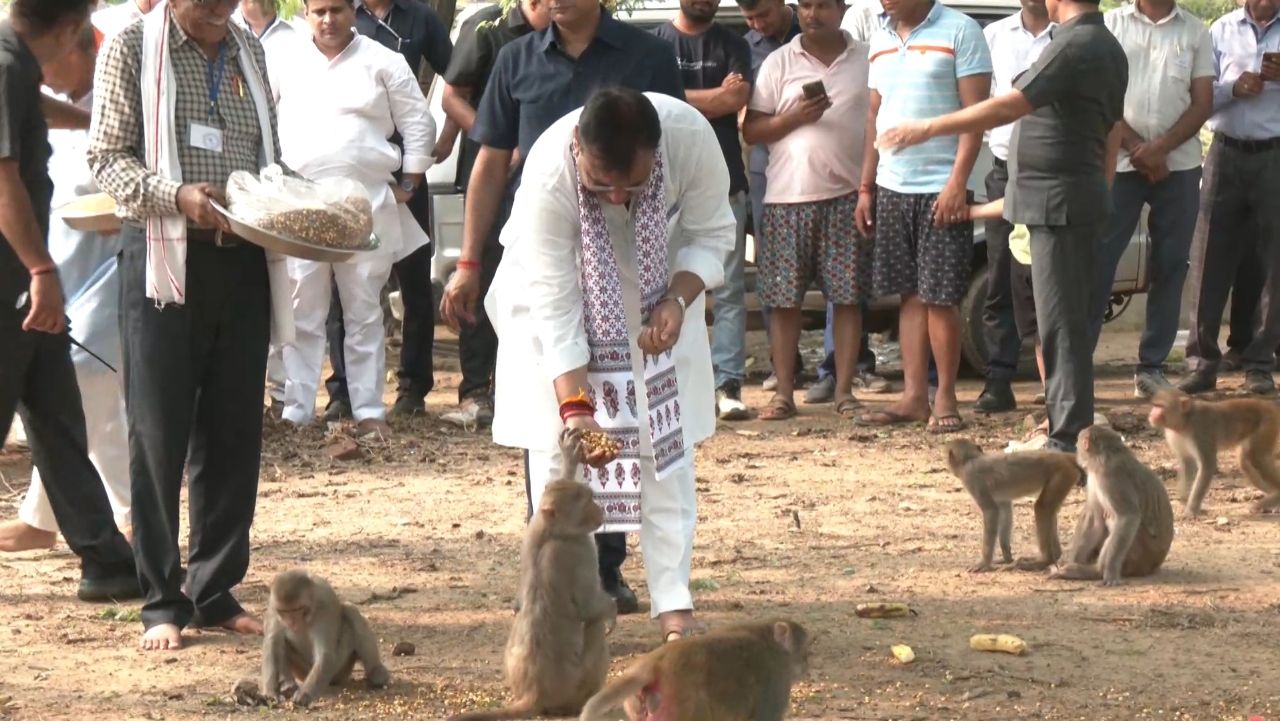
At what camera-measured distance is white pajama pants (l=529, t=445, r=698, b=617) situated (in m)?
6.40

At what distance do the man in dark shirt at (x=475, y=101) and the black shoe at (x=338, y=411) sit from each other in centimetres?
59

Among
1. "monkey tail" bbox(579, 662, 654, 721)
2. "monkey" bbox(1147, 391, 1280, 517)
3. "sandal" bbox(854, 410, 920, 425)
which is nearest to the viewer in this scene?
"monkey tail" bbox(579, 662, 654, 721)

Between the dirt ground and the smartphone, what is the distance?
202cm

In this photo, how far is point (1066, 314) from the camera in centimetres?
920

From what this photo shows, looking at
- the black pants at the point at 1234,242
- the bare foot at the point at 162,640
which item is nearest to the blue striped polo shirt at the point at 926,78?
the black pants at the point at 1234,242

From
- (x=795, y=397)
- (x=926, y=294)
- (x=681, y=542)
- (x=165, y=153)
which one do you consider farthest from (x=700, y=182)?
(x=795, y=397)

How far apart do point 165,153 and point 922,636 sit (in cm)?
308

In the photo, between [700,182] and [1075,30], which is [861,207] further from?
[700,182]

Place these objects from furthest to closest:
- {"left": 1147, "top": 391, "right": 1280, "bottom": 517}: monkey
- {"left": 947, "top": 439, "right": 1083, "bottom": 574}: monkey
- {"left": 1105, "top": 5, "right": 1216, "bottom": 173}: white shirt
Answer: {"left": 1105, "top": 5, "right": 1216, "bottom": 173}: white shirt
{"left": 1147, "top": 391, "right": 1280, "bottom": 517}: monkey
{"left": 947, "top": 439, "right": 1083, "bottom": 574}: monkey

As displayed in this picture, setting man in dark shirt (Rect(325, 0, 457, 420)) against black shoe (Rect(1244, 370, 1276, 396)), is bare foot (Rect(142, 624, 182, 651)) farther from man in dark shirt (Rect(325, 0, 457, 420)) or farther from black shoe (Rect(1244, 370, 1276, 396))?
black shoe (Rect(1244, 370, 1276, 396))

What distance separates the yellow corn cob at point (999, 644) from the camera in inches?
254

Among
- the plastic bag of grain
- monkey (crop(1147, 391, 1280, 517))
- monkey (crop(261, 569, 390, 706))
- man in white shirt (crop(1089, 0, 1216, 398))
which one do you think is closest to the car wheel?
man in white shirt (crop(1089, 0, 1216, 398))

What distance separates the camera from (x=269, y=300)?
6656 mm

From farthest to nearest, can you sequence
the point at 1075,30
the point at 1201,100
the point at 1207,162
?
the point at 1207,162 → the point at 1201,100 → the point at 1075,30
